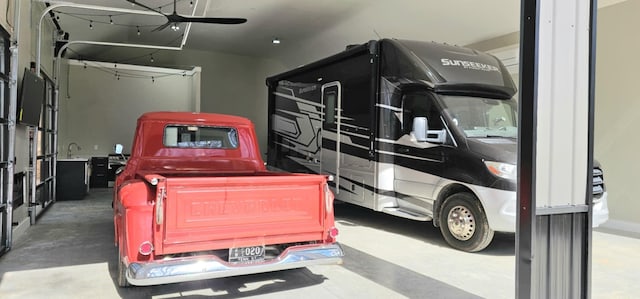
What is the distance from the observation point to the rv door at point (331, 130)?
680 centimetres

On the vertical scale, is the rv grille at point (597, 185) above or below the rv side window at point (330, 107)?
below

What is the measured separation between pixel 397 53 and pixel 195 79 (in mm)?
8376

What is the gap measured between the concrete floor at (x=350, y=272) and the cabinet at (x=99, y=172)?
5.59m

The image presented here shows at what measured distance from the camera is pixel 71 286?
3682 millimetres

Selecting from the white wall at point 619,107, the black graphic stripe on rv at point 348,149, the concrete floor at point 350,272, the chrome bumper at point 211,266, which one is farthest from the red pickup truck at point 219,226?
the white wall at point 619,107

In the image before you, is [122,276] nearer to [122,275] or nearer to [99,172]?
[122,275]

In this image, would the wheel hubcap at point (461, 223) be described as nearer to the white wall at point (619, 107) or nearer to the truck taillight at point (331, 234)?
the truck taillight at point (331, 234)

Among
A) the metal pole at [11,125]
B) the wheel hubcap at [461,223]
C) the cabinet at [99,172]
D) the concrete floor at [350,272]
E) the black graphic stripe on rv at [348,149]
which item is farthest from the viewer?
the cabinet at [99,172]

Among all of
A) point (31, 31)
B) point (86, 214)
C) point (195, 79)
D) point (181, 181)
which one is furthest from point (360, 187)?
point (195, 79)

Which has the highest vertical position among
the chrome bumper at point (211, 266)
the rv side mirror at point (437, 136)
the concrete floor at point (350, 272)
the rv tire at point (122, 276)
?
the rv side mirror at point (437, 136)

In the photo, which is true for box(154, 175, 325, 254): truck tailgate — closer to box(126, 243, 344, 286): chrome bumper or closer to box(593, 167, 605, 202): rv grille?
box(126, 243, 344, 286): chrome bumper

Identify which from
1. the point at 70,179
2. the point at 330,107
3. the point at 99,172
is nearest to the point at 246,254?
the point at 330,107

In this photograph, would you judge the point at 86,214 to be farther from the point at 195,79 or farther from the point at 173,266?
the point at 195,79

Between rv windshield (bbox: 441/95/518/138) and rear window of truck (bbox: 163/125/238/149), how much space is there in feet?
8.89
